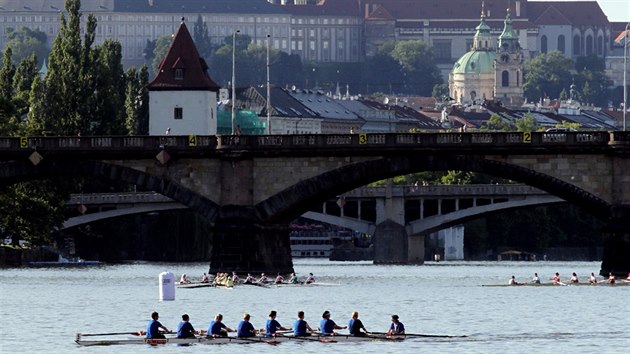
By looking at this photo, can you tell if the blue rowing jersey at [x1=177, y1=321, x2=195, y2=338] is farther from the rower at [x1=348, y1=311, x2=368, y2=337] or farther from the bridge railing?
the bridge railing

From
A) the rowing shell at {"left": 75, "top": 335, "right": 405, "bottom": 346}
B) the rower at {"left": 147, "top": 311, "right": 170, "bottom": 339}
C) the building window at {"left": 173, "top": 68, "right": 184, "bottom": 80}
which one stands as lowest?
the rowing shell at {"left": 75, "top": 335, "right": 405, "bottom": 346}

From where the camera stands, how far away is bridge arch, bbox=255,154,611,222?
459 feet

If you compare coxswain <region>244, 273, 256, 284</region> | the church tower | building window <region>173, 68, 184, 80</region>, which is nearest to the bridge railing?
coxswain <region>244, 273, 256, 284</region>

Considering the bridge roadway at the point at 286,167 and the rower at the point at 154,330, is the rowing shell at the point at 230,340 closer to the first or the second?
the rower at the point at 154,330

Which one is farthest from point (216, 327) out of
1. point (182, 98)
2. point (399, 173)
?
point (182, 98)

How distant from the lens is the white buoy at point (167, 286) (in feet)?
403

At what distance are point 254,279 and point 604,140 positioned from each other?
61.4 feet

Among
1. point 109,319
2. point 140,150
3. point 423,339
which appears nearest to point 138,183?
point 140,150

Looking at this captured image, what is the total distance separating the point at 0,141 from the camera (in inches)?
5689

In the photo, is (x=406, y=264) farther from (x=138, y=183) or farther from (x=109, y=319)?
(x=109, y=319)

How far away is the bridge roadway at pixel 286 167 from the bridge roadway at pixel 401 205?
33430 millimetres

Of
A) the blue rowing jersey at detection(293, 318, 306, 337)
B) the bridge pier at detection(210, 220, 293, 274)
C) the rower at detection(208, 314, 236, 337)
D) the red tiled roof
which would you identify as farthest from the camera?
the red tiled roof

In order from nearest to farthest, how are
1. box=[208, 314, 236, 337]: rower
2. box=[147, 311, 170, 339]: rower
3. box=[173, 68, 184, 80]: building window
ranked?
box=[147, 311, 170, 339]: rower
box=[208, 314, 236, 337]: rower
box=[173, 68, 184, 80]: building window

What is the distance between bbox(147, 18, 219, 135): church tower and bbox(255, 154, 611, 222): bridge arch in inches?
972
